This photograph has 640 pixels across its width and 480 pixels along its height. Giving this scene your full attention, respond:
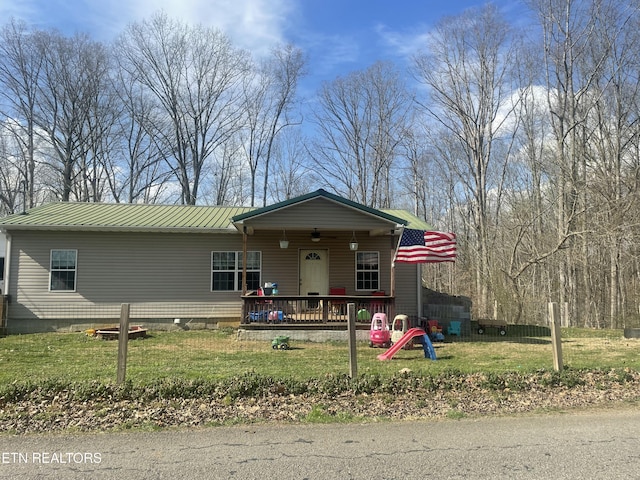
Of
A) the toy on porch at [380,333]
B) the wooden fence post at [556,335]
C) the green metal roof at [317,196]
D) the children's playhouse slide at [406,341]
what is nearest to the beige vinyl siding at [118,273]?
the green metal roof at [317,196]

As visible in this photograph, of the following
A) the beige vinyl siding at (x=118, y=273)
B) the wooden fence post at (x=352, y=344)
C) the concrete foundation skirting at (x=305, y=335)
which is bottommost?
the concrete foundation skirting at (x=305, y=335)

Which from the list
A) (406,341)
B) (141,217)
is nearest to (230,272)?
(141,217)

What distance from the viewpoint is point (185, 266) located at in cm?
1481

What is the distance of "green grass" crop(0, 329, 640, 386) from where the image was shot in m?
7.43

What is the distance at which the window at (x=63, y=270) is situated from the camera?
1444 cm

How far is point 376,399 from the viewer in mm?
5707

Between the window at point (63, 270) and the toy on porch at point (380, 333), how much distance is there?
31.6 feet

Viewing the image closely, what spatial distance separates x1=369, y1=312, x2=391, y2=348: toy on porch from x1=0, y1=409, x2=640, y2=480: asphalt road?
6.11 m

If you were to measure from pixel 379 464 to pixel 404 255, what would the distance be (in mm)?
8354

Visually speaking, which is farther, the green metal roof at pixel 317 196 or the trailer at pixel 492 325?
the trailer at pixel 492 325

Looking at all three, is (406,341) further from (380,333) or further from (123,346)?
(123,346)

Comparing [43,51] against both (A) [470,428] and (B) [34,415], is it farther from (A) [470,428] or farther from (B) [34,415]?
(A) [470,428]

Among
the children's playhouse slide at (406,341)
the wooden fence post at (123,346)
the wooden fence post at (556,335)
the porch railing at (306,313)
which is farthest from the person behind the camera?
the porch railing at (306,313)

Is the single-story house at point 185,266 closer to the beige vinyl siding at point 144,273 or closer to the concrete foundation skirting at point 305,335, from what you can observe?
the beige vinyl siding at point 144,273
